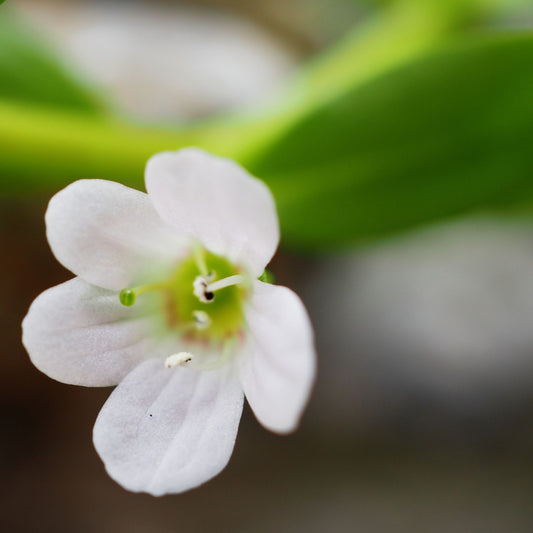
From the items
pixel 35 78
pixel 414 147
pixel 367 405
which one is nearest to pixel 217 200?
pixel 414 147

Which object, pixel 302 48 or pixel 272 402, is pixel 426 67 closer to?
pixel 272 402

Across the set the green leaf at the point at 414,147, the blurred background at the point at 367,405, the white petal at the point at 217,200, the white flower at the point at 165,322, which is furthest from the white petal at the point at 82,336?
the blurred background at the point at 367,405

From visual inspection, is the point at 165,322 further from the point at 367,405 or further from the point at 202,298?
the point at 367,405

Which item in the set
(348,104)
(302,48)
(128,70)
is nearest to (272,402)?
(348,104)

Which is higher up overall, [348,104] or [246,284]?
[348,104]

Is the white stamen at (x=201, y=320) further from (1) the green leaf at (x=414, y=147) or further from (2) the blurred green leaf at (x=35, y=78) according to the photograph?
(2) the blurred green leaf at (x=35, y=78)

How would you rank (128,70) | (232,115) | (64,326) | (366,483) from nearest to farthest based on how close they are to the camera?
1. (64,326)
2. (232,115)
3. (366,483)
4. (128,70)

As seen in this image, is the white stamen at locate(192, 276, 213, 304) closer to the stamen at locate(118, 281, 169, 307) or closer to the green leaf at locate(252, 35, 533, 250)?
the stamen at locate(118, 281, 169, 307)
